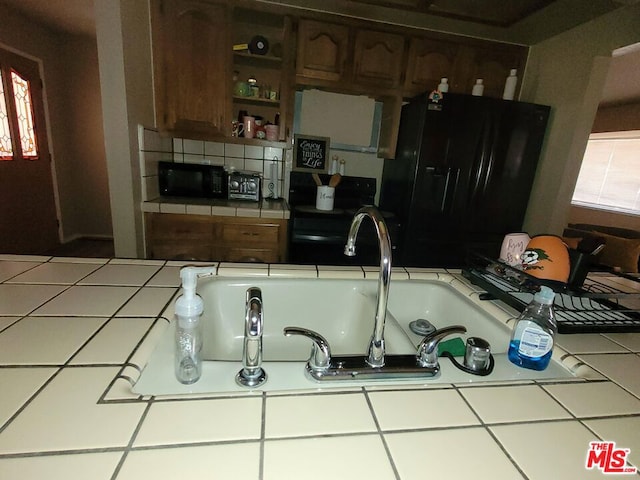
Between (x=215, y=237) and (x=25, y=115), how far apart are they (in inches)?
109

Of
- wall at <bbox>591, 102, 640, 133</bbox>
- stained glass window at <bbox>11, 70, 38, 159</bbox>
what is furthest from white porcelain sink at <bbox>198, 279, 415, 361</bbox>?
wall at <bbox>591, 102, 640, 133</bbox>

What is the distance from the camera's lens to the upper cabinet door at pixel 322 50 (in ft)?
6.79

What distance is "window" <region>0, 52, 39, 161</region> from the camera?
110 inches

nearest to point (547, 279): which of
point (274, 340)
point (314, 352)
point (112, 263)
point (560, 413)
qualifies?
point (560, 413)

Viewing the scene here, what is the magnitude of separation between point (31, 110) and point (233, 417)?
4230mm

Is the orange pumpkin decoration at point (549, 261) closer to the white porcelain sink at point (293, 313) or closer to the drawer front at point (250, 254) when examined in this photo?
the white porcelain sink at point (293, 313)

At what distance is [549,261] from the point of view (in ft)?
2.53

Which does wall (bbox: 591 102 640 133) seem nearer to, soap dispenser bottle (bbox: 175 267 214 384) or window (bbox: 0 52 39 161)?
soap dispenser bottle (bbox: 175 267 214 384)

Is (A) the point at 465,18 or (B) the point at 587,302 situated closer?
(B) the point at 587,302

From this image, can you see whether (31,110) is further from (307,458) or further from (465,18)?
(307,458)

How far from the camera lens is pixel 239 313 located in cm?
89

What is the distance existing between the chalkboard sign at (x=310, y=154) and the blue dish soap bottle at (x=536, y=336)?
2.10 m

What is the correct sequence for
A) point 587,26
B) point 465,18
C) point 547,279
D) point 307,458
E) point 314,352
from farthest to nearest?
point 465,18 → point 587,26 → point 547,279 → point 314,352 → point 307,458

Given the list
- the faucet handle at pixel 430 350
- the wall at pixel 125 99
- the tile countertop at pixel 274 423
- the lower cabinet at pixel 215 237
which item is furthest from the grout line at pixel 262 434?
the wall at pixel 125 99
